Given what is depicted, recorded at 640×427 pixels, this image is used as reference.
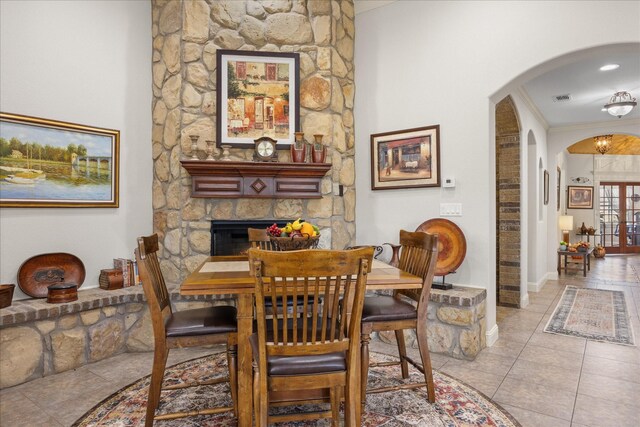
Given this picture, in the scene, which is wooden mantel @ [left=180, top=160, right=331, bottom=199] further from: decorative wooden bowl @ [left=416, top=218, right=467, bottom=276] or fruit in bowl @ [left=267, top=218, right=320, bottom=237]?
fruit in bowl @ [left=267, top=218, right=320, bottom=237]

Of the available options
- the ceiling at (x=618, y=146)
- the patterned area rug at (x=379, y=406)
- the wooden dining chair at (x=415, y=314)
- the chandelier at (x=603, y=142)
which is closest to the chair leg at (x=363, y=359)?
the wooden dining chair at (x=415, y=314)

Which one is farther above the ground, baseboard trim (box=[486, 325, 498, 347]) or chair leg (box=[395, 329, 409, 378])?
chair leg (box=[395, 329, 409, 378])

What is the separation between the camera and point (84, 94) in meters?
3.32

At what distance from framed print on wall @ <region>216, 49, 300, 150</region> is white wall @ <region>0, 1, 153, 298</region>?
771mm

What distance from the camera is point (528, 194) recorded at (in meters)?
5.61

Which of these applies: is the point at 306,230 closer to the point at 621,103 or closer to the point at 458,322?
the point at 458,322

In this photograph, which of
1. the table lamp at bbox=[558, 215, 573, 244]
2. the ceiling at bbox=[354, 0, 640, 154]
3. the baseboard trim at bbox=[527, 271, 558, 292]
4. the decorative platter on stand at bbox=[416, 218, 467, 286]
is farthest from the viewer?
the table lamp at bbox=[558, 215, 573, 244]

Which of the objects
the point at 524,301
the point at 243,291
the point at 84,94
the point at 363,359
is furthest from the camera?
the point at 524,301

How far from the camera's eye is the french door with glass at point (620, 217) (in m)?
10.8

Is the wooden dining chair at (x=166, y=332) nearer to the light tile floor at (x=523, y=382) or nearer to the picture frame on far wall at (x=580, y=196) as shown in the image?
the light tile floor at (x=523, y=382)

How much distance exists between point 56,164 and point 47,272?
89 centimetres

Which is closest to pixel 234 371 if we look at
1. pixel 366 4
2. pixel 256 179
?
pixel 256 179

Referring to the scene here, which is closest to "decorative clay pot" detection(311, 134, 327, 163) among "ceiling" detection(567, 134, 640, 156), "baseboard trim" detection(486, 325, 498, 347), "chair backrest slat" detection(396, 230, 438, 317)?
"chair backrest slat" detection(396, 230, 438, 317)

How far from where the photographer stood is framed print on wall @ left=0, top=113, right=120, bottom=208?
9.52ft
